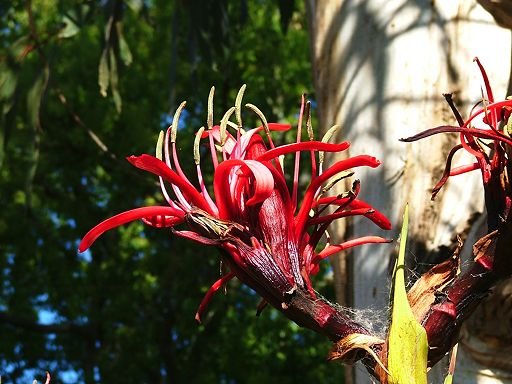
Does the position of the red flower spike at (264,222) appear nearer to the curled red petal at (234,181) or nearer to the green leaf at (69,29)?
the curled red petal at (234,181)

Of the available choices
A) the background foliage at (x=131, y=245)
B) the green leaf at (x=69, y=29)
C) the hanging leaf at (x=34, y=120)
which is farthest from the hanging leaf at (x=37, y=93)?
the background foliage at (x=131, y=245)

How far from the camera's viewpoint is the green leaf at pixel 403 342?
0.68 m

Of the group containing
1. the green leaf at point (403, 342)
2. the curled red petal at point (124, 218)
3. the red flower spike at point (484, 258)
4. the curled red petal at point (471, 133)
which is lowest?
the green leaf at point (403, 342)

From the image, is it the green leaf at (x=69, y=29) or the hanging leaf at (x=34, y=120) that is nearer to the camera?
the hanging leaf at (x=34, y=120)

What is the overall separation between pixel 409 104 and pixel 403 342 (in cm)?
103

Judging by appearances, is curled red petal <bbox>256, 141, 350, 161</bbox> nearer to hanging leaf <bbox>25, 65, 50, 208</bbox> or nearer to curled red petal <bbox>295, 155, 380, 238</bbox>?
curled red petal <bbox>295, 155, 380, 238</bbox>

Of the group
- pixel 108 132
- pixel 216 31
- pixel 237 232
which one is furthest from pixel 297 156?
pixel 108 132

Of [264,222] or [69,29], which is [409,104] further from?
[69,29]

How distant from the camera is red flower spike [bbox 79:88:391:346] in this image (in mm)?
752

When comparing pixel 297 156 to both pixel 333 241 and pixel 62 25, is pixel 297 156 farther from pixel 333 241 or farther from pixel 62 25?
pixel 62 25

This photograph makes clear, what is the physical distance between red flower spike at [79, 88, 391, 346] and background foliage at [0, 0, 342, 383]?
4.10 m

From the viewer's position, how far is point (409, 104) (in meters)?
1.67

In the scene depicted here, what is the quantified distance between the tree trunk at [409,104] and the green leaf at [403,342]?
81cm

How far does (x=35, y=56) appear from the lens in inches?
223
